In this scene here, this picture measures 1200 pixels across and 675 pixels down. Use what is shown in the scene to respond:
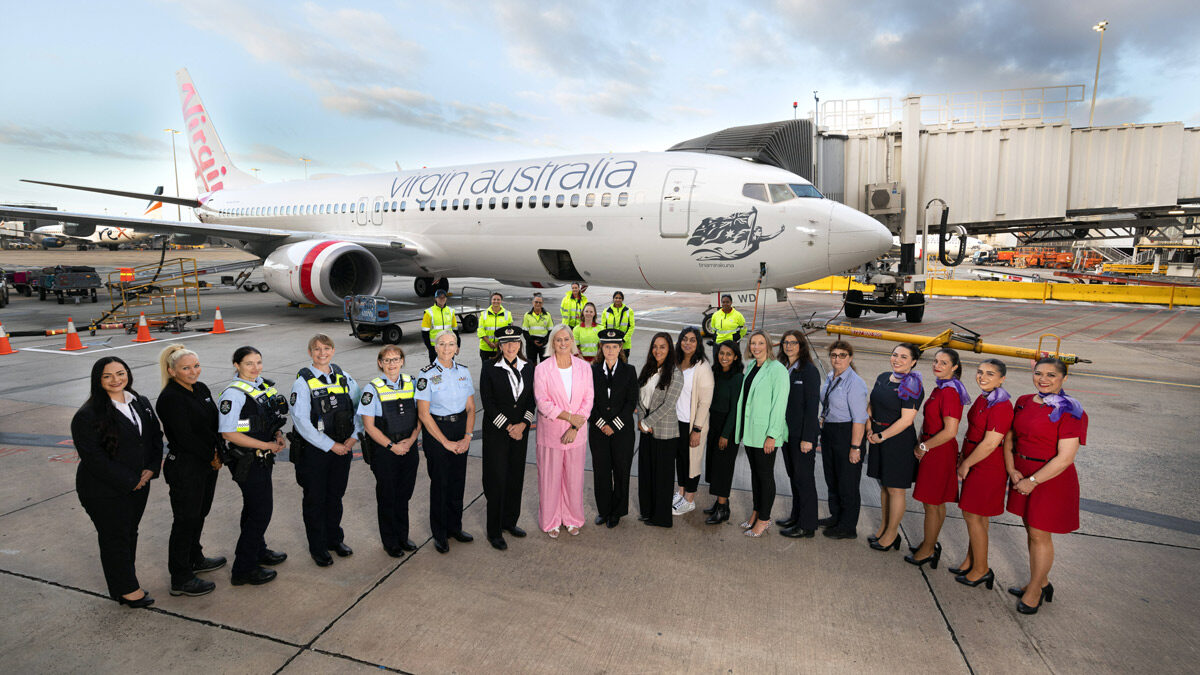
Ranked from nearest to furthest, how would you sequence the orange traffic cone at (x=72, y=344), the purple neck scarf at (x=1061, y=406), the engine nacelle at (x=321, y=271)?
the purple neck scarf at (x=1061, y=406)
the orange traffic cone at (x=72, y=344)
the engine nacelle at (x=321, y=271)

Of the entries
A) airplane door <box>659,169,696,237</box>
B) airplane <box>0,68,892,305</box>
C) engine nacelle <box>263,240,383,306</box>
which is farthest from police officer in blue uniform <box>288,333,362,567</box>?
engine nacelle <box>263,240,383,306</box>

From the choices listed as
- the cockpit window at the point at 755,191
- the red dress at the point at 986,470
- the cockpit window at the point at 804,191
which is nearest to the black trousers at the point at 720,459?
the red dress at the point at 986,470

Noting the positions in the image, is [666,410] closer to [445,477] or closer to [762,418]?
[762,418]

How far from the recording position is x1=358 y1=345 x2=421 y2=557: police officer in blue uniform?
395cm

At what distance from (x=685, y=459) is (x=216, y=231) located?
15.5 metres

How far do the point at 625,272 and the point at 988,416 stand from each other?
9059mm

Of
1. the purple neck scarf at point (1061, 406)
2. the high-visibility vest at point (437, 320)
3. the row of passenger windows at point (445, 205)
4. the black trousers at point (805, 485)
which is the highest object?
the row of passenger windows at point (445, 205)

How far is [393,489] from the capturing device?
4172 mm

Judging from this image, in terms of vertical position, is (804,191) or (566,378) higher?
(804,191)

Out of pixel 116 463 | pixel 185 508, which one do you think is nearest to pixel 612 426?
pixel 185 508

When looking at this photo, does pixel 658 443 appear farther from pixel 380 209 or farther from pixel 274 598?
pixel 380 209

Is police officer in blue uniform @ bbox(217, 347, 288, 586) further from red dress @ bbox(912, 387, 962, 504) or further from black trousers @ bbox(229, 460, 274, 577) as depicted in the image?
red dress @ bbox(912, 387, 962, 504)

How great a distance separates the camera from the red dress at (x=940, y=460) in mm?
3887

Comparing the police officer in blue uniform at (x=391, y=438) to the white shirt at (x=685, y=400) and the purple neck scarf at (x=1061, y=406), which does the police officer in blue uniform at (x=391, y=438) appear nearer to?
the white shirt at (x=685, y=400)
